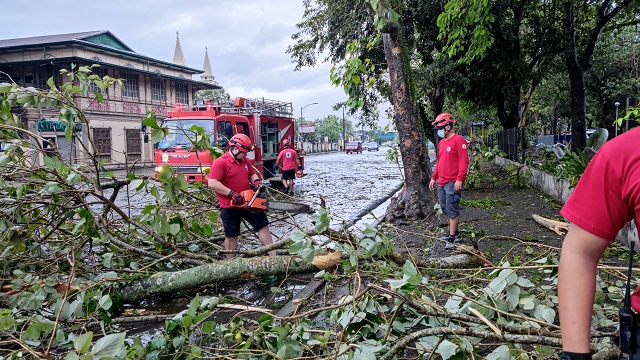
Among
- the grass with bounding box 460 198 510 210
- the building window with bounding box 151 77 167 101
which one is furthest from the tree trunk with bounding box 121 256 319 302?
the building window with bounding box 151 77 167 101

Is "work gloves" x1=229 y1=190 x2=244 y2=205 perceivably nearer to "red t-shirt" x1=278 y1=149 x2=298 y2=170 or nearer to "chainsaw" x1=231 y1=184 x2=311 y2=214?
"chainsaw" x1=231 y1=184 x2=311 y2=214

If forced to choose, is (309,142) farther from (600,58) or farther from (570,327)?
(570,327)

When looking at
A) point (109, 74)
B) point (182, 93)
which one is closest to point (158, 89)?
point (182, 93)

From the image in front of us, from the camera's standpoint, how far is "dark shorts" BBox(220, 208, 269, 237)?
5.66 metres

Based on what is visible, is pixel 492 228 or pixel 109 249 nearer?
pixel 109 249

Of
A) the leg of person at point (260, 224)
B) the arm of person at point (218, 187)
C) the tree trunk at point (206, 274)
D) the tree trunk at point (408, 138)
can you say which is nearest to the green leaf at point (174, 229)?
the tree trunk at point (206, 274)

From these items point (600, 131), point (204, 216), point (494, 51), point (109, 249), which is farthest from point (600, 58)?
point (109, 249)

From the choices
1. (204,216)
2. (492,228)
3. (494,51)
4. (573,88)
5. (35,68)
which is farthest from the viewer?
(35,68)

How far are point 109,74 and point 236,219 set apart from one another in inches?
1077

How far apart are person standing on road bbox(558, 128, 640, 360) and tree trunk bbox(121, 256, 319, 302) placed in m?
3.47

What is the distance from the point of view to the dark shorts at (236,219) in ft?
18.6

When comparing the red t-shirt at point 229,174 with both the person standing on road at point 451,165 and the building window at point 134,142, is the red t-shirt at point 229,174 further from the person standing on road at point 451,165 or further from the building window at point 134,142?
the building window at point 134,142

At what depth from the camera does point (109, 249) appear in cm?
545

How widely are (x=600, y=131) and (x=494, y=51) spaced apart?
726 centimetres
